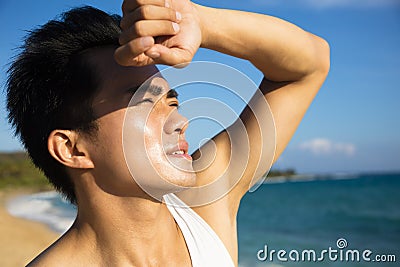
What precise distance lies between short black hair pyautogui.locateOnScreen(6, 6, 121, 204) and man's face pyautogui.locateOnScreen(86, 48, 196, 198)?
7 cm

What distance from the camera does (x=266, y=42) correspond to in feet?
6.44

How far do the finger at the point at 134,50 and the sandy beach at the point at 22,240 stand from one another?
10485 mm

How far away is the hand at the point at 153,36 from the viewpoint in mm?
1337

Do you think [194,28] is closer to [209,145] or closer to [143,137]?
[143,137]

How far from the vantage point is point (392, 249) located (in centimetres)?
1819

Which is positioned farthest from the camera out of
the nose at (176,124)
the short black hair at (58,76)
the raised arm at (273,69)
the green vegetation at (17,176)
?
the green vegetation at (17,176)

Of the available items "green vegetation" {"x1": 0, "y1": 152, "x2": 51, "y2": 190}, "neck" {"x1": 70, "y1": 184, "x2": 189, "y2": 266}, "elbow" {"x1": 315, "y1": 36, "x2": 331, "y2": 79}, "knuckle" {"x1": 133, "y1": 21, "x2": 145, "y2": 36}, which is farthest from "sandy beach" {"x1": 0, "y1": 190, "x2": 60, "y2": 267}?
"green vegetation" {"x1": 0, "y1": 152, "x2": 51, "y2": 190}

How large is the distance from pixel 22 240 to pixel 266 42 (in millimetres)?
12566

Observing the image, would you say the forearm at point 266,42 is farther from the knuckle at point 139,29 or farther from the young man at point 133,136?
→ the knuckle at point 139,29

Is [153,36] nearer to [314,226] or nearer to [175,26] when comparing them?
[175,26]

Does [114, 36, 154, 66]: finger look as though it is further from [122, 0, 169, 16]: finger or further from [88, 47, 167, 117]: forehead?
[88, 47, 167, 117]: forehead

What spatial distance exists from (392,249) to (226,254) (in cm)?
1766

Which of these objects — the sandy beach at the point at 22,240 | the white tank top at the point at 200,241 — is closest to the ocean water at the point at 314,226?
the sandy beach at the point at 22,240

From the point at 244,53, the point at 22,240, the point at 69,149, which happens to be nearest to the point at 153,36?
the point at 244,53
